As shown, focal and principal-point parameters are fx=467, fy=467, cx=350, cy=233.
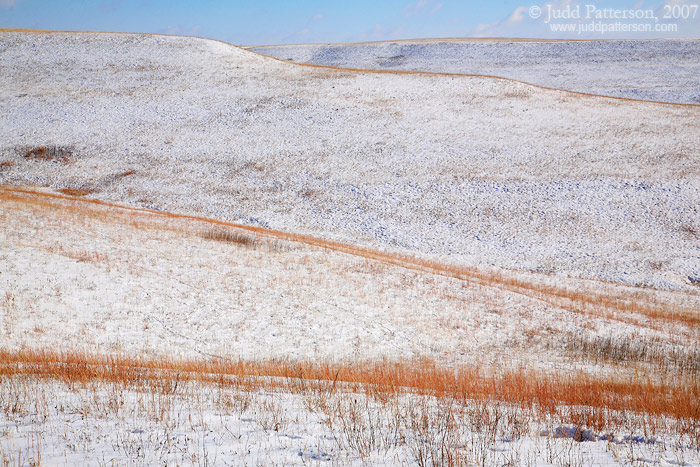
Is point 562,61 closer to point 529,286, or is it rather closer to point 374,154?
point 374,154

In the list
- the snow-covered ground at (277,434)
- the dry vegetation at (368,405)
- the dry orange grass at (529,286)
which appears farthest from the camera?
the dry orange grass at (529,286)

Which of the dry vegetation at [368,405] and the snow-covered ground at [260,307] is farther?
the snow-covered ground at [260,307]

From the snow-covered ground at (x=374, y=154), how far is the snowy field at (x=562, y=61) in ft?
65.4

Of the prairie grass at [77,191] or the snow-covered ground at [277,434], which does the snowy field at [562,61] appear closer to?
the prairie grass at [77,191]

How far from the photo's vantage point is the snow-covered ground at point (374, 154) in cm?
3203

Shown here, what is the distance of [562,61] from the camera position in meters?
76.8

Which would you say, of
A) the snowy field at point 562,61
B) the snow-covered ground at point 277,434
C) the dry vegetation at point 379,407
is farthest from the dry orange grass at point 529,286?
the snowy field at point 562,61

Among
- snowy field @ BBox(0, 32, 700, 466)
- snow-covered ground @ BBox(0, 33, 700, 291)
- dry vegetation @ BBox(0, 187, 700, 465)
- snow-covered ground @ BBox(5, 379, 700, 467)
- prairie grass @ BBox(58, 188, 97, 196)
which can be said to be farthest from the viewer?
prairie grass @ BBox(58, 188, 97, 196)

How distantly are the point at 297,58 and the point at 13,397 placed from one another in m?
99.2

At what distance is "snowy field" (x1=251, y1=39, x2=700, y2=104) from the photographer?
62.7 m

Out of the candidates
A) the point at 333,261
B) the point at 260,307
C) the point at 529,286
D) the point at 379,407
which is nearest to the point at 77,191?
the point at 333,261

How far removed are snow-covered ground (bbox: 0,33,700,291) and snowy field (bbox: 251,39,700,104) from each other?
1993 cm

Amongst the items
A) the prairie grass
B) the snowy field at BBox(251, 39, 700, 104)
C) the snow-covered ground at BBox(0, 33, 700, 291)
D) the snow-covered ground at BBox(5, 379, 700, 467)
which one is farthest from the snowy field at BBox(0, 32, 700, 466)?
the snowy field at BBox(251, 39, 700, 104)

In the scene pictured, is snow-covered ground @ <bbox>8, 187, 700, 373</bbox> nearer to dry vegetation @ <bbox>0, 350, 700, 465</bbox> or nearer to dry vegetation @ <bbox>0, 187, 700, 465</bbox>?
dry vegetation @ <bbox>0, 187, 700, 465</bbox>
